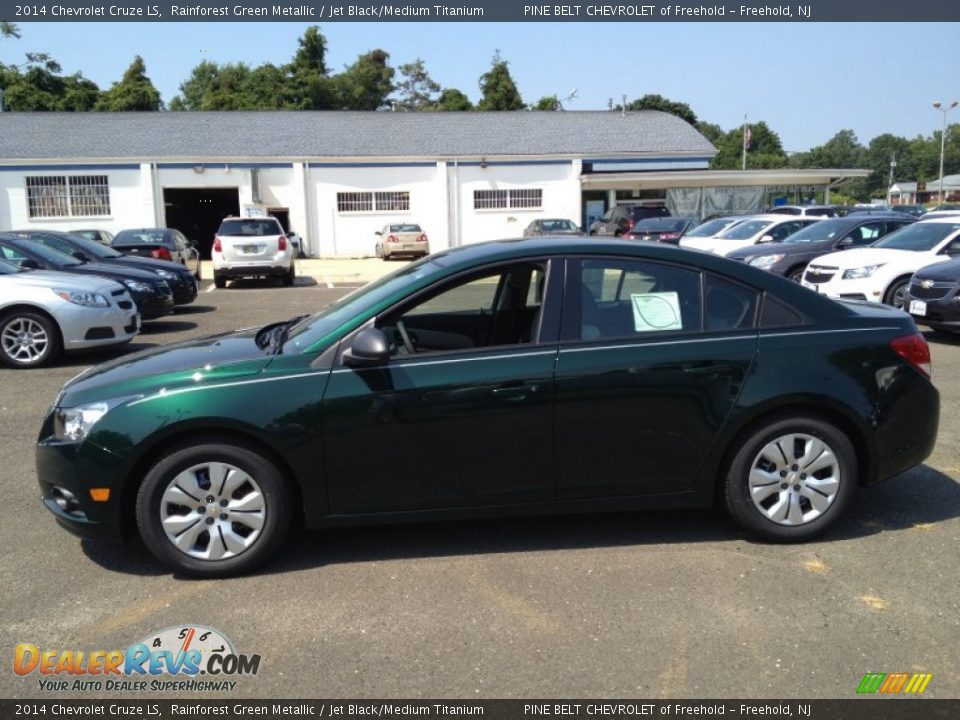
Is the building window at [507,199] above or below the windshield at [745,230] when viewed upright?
above

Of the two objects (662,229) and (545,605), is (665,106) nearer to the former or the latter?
(662,229)

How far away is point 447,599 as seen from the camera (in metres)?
3.99

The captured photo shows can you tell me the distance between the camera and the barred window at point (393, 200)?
35.6m

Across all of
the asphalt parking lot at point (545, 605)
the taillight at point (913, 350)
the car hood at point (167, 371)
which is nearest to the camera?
the asphalt parking lot at point (545, 605)

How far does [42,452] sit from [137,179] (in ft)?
106

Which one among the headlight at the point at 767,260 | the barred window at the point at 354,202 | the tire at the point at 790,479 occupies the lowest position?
the tire at the point at 790,479

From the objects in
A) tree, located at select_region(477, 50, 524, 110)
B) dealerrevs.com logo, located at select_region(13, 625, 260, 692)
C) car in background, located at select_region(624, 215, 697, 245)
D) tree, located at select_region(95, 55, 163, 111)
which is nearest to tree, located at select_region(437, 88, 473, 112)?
tree, located at select_region(477, 50, 524, 110)

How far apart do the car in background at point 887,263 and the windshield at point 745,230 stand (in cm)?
559

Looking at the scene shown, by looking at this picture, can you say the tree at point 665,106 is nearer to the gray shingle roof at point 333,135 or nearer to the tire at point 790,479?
the gray shingle roof at point 333,135

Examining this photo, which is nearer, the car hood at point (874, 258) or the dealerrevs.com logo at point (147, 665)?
the dealerrevs.com logo at point (147, 665)

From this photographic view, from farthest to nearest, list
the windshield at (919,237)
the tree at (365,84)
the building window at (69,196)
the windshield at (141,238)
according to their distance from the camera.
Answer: the tree at (365,84), the building window at (69,196), the windshield at (141,238), the windshield at (919,237)

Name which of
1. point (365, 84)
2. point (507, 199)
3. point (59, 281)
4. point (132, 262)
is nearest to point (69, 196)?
point (507, 199)

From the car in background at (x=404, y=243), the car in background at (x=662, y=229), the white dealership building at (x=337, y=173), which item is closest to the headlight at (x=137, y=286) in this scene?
the car in background at (x=662, y=229)
